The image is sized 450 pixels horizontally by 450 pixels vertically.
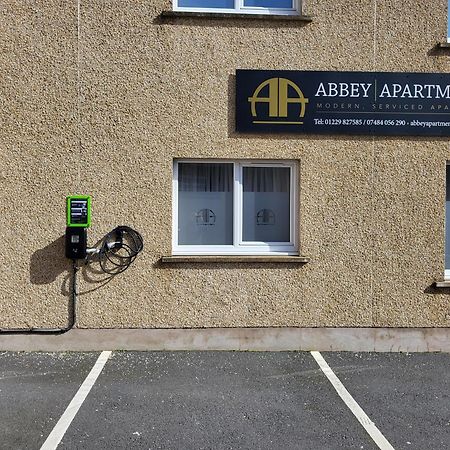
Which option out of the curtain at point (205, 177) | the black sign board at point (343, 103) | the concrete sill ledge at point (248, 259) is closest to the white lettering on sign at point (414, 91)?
the black sign board at point (343, 103)

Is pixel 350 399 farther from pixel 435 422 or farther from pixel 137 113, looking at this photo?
pixel 137 113

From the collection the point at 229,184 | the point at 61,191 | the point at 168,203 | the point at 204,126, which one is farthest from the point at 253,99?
the point at 61,191

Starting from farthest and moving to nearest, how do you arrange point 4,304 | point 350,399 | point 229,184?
point 229,184, point 4,304, point 350,399

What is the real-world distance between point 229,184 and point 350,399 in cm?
297

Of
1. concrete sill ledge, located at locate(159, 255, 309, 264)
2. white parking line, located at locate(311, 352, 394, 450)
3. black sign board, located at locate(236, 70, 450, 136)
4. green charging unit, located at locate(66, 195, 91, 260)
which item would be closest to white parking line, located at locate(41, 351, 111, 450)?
green charging unit, located at locate(66, 195, 91, 260)

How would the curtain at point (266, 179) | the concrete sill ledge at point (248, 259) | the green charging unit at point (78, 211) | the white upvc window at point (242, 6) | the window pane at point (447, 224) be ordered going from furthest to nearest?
the window pane at point (447, 224)
the curtain at point (266, 179)
the white upvc window at point (242, 6)
the concrete sill ledge at point (248, 259)
the green charging unit at point (78, 211)

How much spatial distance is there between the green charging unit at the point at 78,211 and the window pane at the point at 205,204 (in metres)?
1.15

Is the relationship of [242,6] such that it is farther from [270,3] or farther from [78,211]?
[78,211]

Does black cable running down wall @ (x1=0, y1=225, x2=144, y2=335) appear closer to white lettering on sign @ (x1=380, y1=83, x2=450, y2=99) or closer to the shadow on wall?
the shadow on wall

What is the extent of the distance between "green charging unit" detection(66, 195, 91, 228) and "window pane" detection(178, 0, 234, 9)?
274 centimetres

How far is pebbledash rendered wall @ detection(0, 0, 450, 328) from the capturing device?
239 inches

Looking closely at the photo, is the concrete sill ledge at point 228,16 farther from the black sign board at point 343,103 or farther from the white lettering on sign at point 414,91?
the white lettering on sign at point 414,91

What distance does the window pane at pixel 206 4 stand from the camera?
20.9ft

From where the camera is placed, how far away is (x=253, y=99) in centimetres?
622
